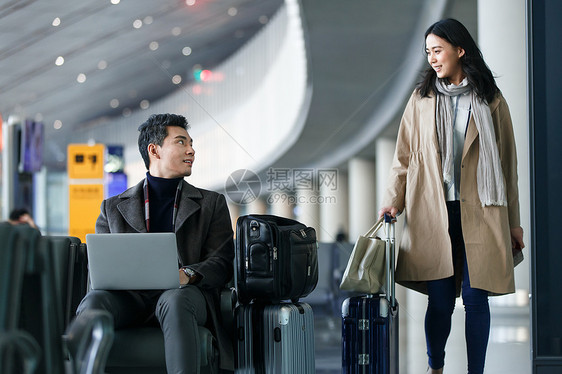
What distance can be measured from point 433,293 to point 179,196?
4.14 ft

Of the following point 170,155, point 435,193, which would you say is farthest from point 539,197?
point 170,155

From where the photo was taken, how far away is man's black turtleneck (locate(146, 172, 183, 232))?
3430mm

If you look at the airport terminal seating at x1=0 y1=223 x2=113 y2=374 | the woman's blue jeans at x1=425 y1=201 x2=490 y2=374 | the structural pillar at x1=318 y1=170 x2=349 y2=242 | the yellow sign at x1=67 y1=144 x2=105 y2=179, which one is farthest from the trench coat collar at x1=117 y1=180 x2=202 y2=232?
the yellow sign at x1=67 y1=144 x2=105 y2=179

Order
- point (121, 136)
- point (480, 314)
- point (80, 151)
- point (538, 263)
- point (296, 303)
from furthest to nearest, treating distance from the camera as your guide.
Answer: point (80, 151) < point (121, 136) < point (538, 263) < point (296, 303) < point (480, 314)

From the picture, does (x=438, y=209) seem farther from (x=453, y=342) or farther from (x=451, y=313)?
(x=453, y=342)

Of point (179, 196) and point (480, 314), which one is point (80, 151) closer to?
point (179, 196)

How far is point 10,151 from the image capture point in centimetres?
1259

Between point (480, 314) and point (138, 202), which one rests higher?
point (138, 202)

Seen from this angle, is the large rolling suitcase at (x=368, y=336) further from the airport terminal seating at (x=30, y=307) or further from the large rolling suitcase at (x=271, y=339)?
the airport terminal seating at (x=30, y=307)

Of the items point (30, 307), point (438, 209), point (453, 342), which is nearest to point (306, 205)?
point (453, 342)

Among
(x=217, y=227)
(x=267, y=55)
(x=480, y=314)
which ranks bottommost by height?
(x=480, y=314)

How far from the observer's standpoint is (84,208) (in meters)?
7.83

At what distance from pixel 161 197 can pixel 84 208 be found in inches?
182

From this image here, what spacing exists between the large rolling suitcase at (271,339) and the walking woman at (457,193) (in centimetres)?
59
